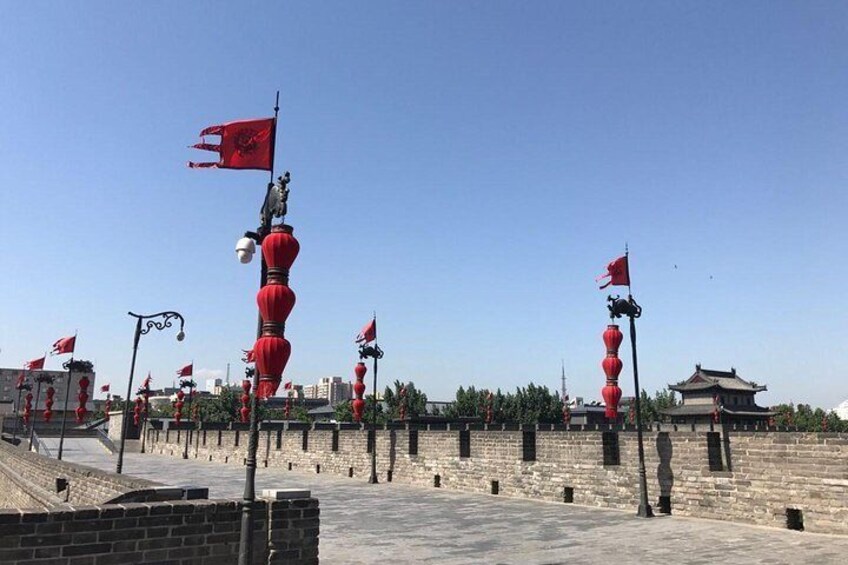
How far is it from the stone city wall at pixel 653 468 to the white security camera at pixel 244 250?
1181 cm

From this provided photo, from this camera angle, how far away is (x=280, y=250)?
721 centimetres

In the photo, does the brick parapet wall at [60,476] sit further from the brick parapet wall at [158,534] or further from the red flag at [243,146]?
the red flag at [243,146]

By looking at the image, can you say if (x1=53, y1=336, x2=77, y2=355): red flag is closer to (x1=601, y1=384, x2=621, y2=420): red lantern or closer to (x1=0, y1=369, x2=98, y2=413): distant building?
(x1=601, y1=384, x2=621, y2=420): red lantern

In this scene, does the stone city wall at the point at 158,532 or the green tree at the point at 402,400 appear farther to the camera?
the green tree at the point at 402,400

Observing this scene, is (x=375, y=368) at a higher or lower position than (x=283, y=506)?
higher

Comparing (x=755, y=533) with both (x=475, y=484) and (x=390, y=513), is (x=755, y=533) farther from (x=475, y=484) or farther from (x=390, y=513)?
(x=475, y=484)

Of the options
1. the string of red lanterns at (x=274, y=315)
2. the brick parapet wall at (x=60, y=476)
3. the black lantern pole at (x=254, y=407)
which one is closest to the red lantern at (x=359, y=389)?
the brick parapet wall at (x=60, y=476)

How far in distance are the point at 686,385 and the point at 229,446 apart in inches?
1854

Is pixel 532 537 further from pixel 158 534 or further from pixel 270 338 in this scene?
pixel 270 338

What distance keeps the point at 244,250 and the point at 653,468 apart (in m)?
12.5

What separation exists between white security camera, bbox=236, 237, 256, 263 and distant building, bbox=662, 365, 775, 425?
5980 centimetres

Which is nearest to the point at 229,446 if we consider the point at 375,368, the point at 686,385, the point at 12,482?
the point at 375,368

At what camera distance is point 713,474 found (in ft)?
46.0

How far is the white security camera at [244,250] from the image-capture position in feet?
25.1
